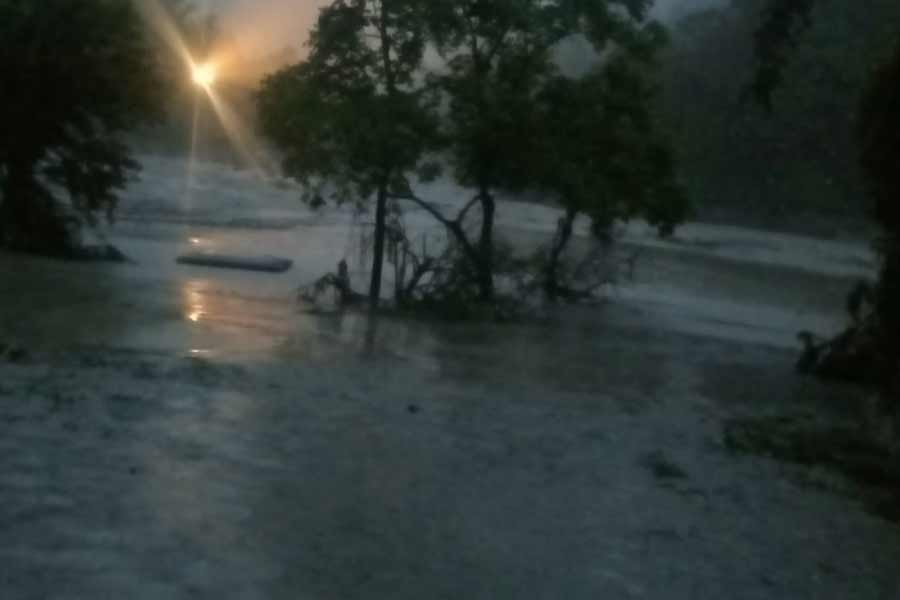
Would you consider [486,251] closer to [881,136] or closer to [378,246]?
[378,246]

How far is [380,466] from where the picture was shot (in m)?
10.5

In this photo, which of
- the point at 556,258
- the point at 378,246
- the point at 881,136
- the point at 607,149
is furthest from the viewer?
the point at 556,258

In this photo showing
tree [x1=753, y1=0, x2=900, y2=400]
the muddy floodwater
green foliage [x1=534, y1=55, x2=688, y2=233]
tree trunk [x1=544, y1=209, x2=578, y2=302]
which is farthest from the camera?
tree trunk [x1=544, y1=209, x2=578, y2=302]

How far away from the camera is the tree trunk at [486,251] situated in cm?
2534

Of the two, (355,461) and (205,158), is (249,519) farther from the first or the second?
(205,158)

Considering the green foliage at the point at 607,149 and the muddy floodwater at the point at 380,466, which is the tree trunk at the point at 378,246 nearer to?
the muddy floodwater at the point at 380,466

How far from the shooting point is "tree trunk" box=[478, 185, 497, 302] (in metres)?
25.3

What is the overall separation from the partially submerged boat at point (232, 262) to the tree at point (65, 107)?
335cm

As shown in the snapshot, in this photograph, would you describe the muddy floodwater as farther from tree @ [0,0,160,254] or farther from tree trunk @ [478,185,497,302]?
tree @ [0,0,160,254]

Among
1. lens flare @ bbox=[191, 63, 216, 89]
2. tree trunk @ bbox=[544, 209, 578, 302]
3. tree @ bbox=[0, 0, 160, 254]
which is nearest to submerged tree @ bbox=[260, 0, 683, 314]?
tree trunk @ bbox=[544, 209, 578, 302]

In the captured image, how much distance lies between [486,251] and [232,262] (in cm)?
756

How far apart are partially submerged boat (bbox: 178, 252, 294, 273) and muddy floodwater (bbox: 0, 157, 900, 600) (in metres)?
7.50

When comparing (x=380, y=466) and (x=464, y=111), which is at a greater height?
(x=464, y=111)

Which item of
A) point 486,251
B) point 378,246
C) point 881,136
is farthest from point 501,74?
point 881,136
